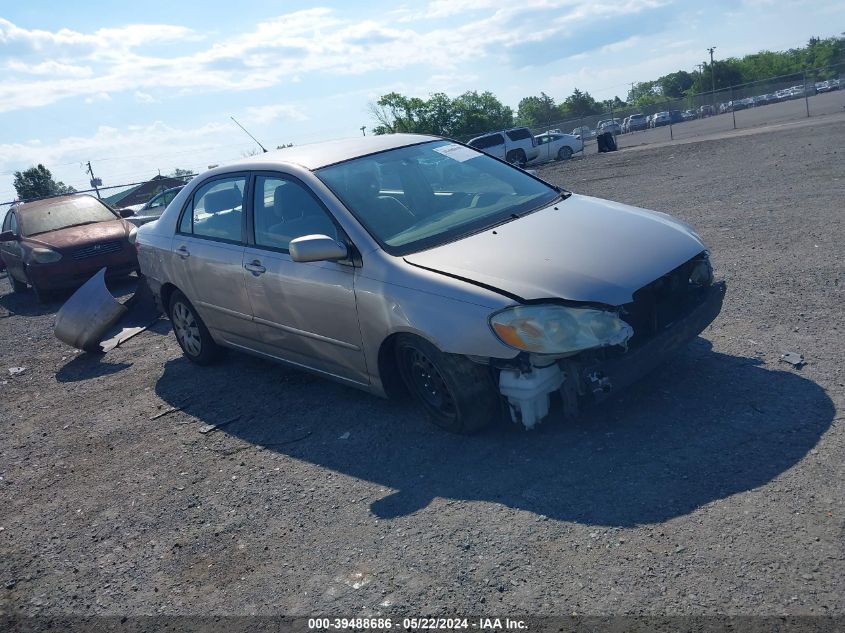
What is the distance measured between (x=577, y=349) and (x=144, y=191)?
97.7 ft

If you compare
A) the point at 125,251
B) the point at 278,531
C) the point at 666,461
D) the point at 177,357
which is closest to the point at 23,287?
the point at 125,251

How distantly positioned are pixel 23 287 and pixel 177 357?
8.78 metres

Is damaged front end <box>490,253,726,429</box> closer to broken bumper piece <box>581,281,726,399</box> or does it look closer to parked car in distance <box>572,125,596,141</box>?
broken bumper piece <box>581,281,726,399</box>

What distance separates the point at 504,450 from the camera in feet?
14.4

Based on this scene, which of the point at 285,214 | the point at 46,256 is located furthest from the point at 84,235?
the point at 285,214

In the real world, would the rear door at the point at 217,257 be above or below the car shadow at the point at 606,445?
above

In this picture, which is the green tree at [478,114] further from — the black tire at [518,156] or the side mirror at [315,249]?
the side mirror at [315,249]

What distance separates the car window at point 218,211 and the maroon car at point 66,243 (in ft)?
18.5

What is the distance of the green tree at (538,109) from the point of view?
11614 cm

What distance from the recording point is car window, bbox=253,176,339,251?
5.24 metres

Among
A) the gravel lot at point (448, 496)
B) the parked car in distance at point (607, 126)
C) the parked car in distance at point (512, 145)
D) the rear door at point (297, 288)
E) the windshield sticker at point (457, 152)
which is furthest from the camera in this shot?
the parked car in distance at point (607, 126)

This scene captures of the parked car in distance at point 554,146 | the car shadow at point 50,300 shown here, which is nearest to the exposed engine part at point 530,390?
the car shadow at point 50,300

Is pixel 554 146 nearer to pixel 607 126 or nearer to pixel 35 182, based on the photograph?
pixel 607 126

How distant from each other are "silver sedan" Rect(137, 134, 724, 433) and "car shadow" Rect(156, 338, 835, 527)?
0.79 ft
